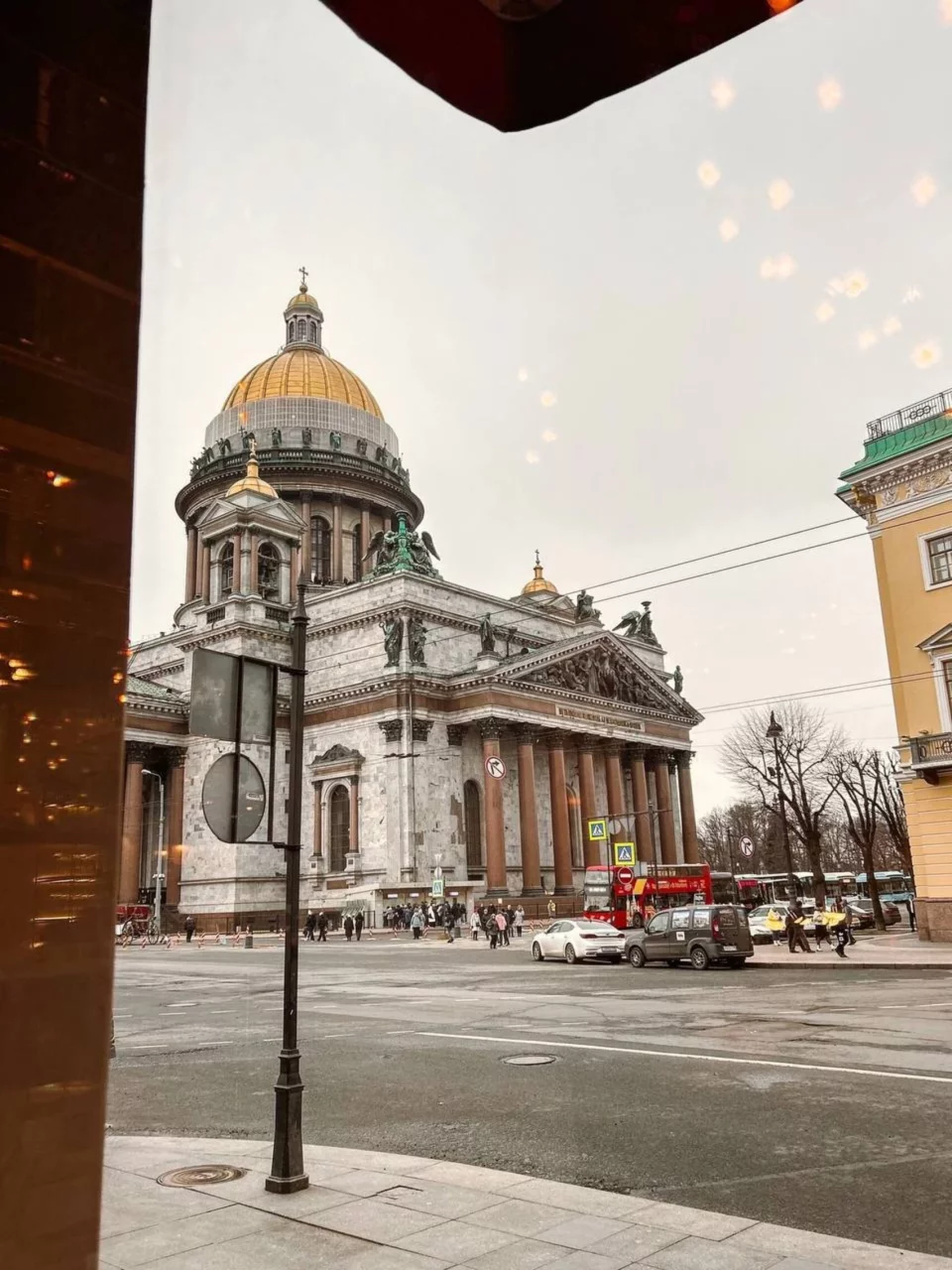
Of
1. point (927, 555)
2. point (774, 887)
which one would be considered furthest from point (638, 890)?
point (774, 887)

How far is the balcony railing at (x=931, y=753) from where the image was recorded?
1180 inches

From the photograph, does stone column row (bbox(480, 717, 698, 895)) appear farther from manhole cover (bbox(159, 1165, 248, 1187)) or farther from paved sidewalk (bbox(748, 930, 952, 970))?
manhole cover (bbox(159, 1165, 248, 1187))

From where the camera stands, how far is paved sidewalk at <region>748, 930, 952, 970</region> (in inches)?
997

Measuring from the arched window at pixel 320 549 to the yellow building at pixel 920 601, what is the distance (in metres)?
42.3

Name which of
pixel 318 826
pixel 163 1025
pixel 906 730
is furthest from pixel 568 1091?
pixel 318 826

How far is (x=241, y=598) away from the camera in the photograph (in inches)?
2232

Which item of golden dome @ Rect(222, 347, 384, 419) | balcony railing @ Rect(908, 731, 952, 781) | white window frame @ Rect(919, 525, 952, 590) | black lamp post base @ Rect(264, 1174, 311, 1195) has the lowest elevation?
black lamp post base @ Rect(264, 1174, 311, 1195)

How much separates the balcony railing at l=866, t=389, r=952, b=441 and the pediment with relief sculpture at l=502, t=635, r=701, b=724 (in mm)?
25671

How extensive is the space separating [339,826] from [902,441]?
35.1m

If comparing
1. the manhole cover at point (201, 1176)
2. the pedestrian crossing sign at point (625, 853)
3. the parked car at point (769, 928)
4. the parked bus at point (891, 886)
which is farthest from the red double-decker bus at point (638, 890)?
the parked bus at point (891, 886)

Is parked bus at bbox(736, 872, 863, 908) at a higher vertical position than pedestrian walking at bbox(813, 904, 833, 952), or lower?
higher

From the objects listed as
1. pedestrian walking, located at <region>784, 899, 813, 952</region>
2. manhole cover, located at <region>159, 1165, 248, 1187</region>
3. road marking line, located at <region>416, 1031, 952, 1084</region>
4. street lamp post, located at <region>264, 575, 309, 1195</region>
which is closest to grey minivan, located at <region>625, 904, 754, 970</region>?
pedestrian walking, located at <region>784, 899, 813, 952</region>

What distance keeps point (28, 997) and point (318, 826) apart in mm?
55254

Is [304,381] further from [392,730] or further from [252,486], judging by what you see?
[392,730]
